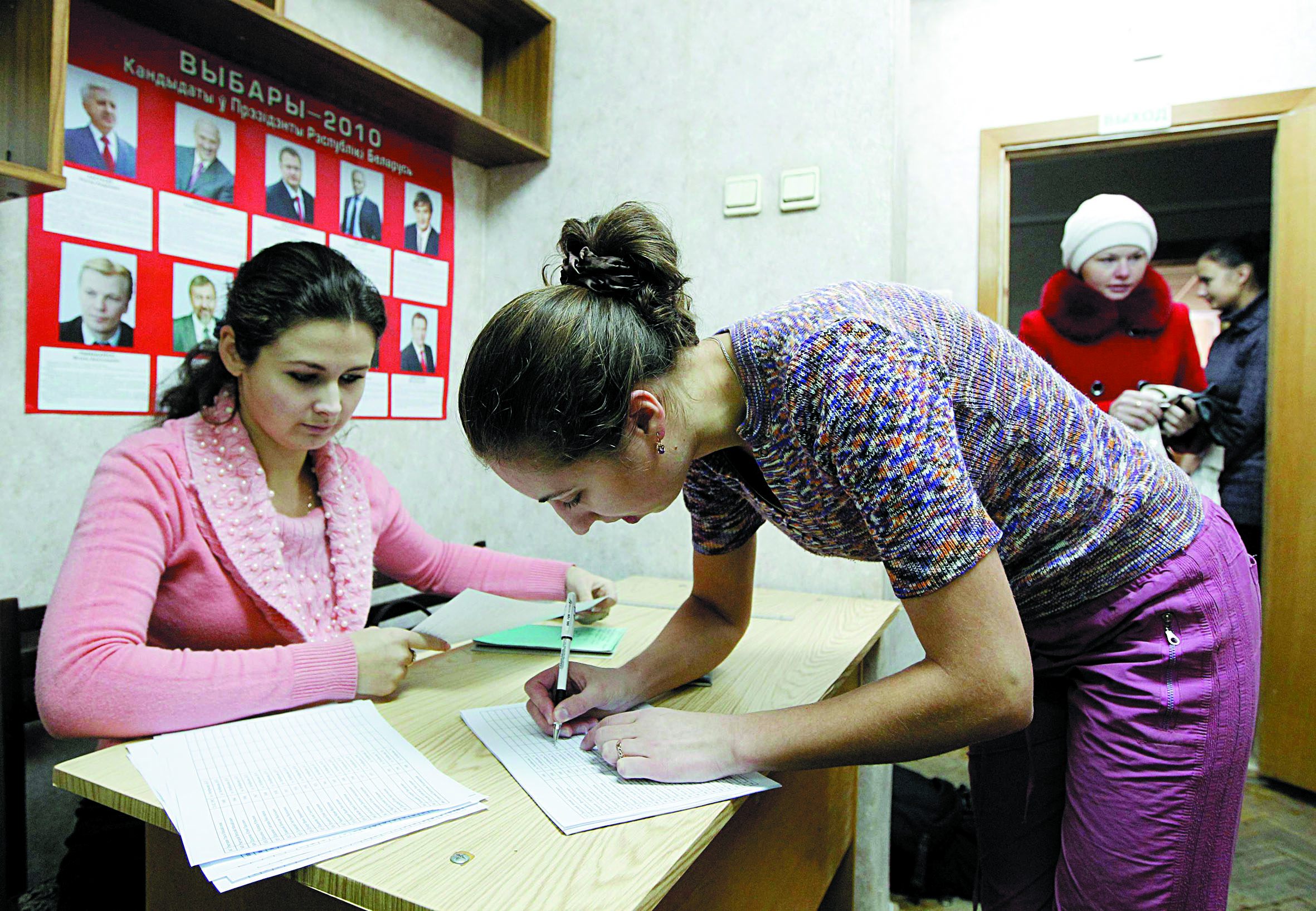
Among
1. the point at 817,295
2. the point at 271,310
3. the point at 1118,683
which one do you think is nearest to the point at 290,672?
the point at 271,310

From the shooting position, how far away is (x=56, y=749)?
1329 mm

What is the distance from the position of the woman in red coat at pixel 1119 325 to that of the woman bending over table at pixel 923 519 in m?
1.79

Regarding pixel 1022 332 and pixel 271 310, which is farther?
pixel 1022 332

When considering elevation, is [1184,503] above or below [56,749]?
above

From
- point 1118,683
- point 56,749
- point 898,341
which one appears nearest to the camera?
point 898,341

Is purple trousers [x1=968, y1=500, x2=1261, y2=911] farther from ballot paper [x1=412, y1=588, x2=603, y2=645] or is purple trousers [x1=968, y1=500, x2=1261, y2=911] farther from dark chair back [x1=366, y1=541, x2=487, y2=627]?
dark chair back [x1=366, y1=541, x2=487, y2=627]

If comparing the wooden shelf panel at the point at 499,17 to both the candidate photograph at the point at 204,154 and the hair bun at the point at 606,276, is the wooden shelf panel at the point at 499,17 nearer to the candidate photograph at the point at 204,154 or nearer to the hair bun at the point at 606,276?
the candidate photograph at the point at 204,154

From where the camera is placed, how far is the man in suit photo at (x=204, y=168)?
1.45 m

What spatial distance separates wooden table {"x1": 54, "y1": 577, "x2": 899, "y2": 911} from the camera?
59cm

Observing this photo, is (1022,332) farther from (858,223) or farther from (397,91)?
(397,91)

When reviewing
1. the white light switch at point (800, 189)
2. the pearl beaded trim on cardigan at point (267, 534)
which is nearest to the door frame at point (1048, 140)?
the white light switch at point (800, 189)

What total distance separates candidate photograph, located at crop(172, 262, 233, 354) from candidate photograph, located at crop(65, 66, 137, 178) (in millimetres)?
188

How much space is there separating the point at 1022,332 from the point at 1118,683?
1.96m

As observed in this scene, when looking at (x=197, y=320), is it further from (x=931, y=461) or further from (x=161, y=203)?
(x=931, y=461)
